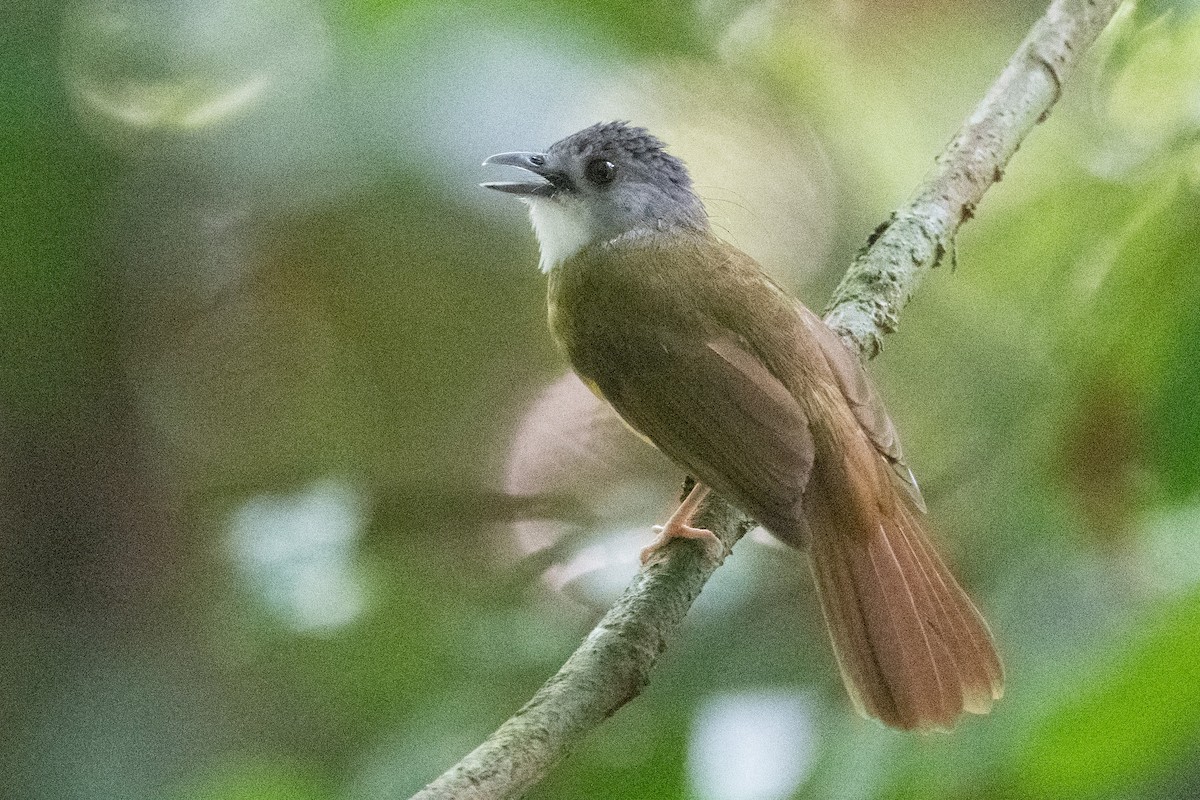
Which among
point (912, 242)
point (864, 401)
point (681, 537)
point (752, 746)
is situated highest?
point (912, 242)

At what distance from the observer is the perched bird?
1088mm

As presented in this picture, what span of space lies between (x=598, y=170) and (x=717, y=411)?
0.41 meters

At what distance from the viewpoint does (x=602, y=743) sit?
1.16 m

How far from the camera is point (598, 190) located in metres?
1.43

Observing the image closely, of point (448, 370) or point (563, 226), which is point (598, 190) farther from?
point (448, 370)

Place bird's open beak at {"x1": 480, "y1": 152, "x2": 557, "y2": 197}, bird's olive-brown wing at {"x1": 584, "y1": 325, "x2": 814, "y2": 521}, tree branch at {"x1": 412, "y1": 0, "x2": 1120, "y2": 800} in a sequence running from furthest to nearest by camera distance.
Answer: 1. bird's open beak at {"x1": 480, "y1": 152, "x2": 557, "y2": 197}
2. bird's olive-brown wing at {"x1": 584, "y1": 325, "x2": 814, "y2": 521}
3. tree branch at {"x1": 412, "y1": 0, "x2": 1120, "y2": 800}

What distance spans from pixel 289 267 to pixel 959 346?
925 mm

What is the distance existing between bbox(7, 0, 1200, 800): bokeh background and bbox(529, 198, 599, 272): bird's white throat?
0.50 feet

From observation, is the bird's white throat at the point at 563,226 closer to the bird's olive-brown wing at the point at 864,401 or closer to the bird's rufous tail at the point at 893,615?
the bird's olive-brown wing at the point at 864,401

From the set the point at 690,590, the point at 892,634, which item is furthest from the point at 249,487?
the point at 892,634

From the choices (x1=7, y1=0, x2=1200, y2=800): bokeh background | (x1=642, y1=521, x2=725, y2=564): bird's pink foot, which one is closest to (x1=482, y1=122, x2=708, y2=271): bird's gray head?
(x1=7, y1=0, x2=1200, y2=800): bokeh background

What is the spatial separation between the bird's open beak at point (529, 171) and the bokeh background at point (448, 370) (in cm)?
14

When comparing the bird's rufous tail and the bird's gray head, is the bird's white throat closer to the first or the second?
the bird's gray head

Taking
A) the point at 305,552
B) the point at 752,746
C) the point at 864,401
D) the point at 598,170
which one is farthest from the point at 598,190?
the point at 752,746
